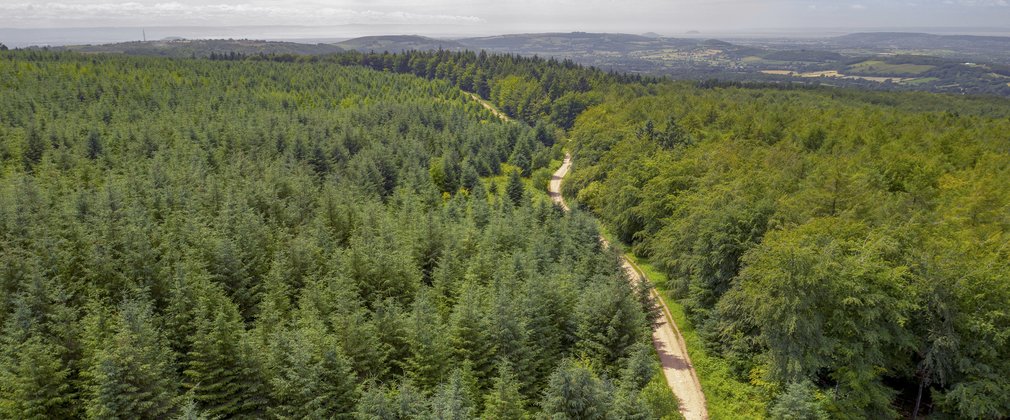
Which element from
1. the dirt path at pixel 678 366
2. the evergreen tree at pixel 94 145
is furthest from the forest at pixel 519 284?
the dirt path at pixel 678 366

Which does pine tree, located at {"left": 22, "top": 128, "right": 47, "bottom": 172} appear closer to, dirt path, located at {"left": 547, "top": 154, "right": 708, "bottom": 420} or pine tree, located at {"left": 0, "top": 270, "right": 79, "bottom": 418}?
pine tree, located at {"left": 0, "top": 270, "right": 79, "bottom": 418}

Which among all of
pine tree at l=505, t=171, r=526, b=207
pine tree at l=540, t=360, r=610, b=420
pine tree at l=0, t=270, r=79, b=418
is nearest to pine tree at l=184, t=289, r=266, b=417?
pine tree at l=0, t=270, r=79, b=418

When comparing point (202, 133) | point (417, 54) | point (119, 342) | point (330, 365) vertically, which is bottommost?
A: point (330, 365)

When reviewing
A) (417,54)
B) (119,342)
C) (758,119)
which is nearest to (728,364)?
(119,342)

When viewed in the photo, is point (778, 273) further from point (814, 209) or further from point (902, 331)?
point (814, 209)

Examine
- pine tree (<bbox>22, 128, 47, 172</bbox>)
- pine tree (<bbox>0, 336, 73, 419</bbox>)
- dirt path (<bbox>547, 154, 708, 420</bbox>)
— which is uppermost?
pine tree (<bbox>22, 128, 47, 172</bbox>)
